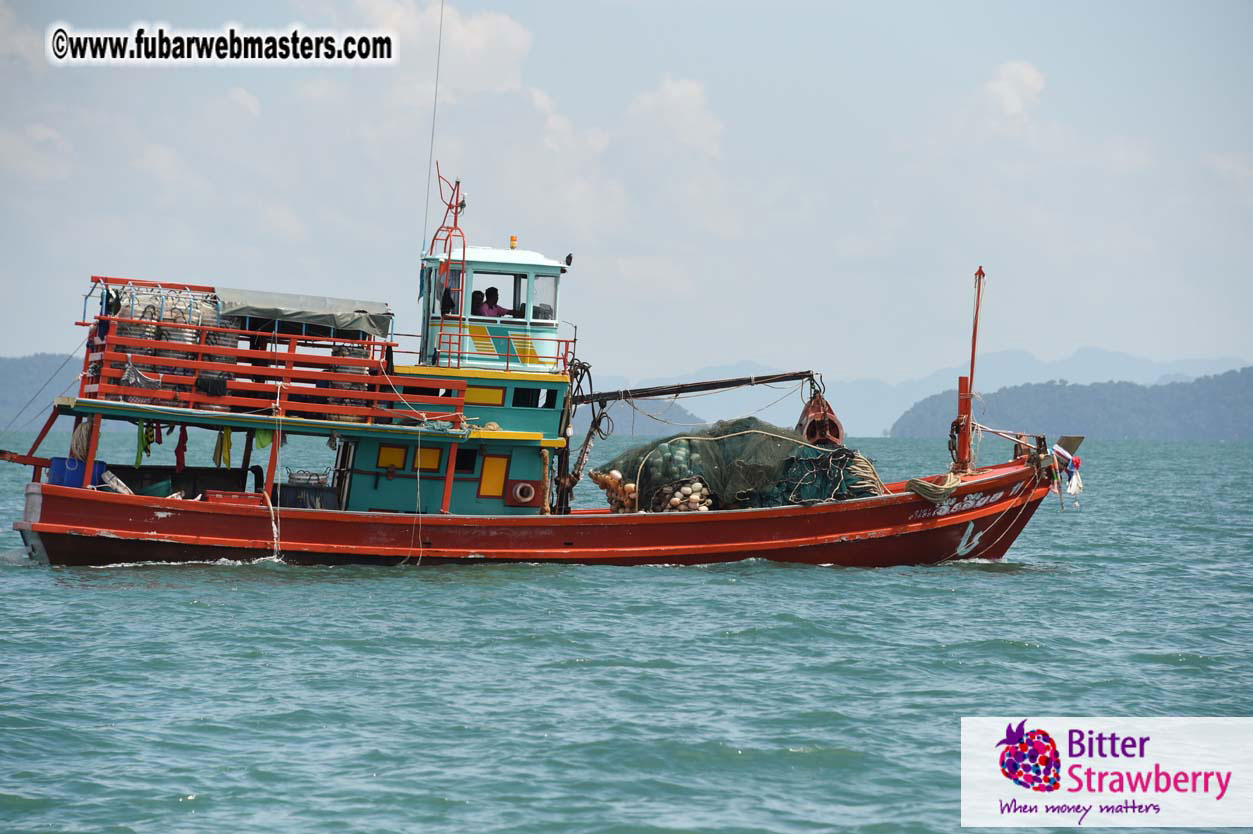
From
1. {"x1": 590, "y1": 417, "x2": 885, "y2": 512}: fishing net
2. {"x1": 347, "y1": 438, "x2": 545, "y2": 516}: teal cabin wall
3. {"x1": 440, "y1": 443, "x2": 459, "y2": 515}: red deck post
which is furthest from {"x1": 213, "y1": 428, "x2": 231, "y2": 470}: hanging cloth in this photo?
{"x1": 590, "y1": 417, "x2": 885, "y2": 512}: fishing net

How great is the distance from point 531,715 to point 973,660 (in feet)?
18.6

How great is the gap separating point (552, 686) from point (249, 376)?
781cm

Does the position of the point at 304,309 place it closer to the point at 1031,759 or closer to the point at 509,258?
the point at 509,258

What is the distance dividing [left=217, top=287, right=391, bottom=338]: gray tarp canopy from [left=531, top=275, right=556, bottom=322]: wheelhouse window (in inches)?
97.8

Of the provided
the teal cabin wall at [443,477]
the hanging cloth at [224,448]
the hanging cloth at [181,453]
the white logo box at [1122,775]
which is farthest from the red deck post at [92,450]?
the white logo box at [1122,775]

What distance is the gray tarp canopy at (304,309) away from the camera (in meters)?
19.5

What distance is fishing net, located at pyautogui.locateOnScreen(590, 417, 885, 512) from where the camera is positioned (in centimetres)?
2108

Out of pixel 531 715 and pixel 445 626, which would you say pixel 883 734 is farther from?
pixel 445 626

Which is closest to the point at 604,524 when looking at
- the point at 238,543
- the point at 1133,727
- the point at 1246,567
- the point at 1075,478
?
the point at 238,543

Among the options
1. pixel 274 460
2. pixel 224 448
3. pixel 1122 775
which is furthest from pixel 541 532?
pixel 1122 775

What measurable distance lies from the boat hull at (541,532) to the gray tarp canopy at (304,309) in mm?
2785

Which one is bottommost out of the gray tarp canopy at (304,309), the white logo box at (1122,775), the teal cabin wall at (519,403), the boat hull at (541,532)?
the white logo box at (1122,775)

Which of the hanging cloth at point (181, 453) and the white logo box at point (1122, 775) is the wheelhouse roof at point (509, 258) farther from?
the white logo box at point (1122, 775)

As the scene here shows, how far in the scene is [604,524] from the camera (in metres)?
20.3
